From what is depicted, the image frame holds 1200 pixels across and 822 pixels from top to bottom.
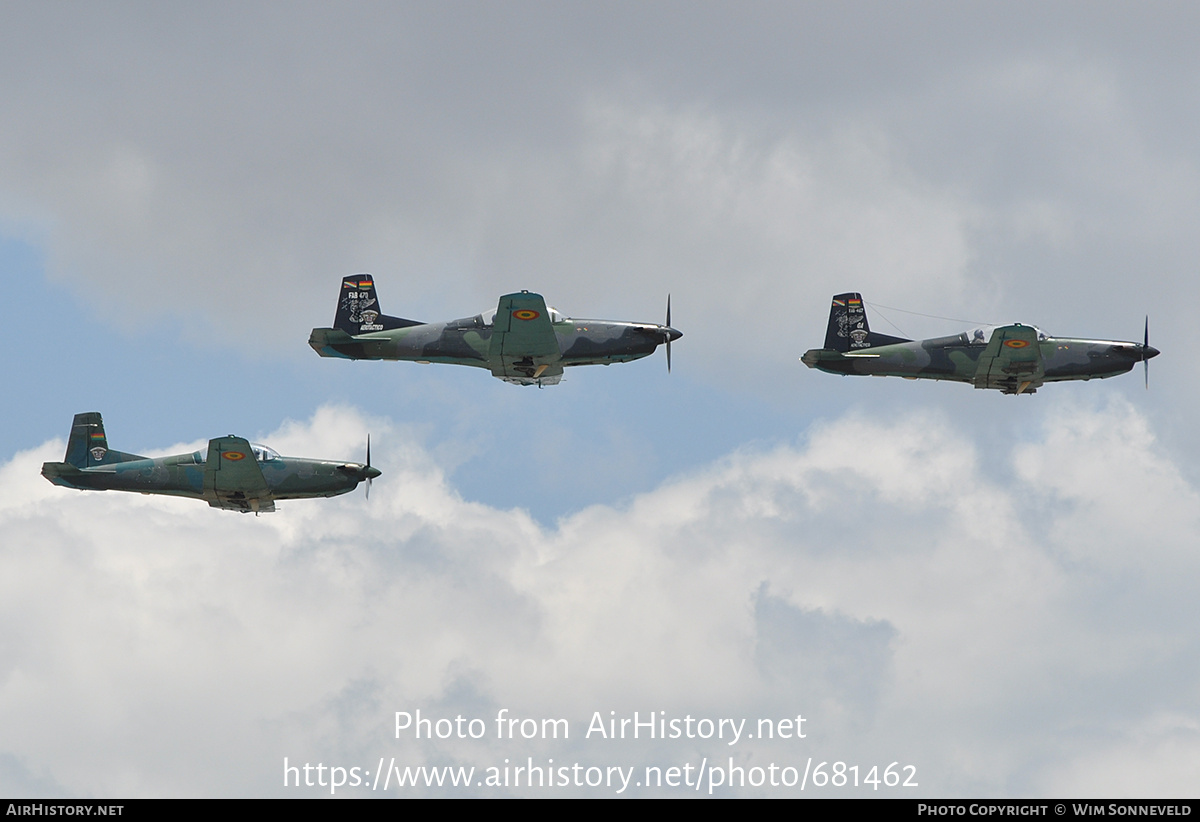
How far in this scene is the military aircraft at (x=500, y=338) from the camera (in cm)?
6862

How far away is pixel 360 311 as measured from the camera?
243ft

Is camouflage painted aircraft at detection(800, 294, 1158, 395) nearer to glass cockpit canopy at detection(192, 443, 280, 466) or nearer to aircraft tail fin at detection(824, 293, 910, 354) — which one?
aircraft tail fin at detection(824, 293, 910, 354)

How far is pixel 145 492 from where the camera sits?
73.1m

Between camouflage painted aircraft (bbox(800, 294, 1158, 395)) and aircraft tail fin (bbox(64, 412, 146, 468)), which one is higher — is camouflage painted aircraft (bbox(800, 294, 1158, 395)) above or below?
above

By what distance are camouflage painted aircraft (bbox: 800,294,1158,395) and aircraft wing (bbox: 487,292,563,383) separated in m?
12.8

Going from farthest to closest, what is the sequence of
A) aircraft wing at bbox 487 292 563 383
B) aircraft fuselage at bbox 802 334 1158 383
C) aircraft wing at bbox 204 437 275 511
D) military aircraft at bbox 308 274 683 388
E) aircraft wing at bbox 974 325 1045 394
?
aircraft fuselage at bbox 802 334 1158 383 < aircraft wing at bbox 974 325 1045 394 < aircraft wing at bbox 204 437 275 511 < military aircraft at bbox 308 274 683 388 < aircraft wing at bbox 487 292 563 383

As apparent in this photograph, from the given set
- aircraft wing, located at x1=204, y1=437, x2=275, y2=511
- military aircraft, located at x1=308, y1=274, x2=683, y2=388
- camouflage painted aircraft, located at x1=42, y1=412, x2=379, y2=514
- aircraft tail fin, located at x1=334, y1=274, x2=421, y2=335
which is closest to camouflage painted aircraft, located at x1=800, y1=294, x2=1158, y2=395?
military aircraft, located at x1=308, y1=274, x2=683, y2=388

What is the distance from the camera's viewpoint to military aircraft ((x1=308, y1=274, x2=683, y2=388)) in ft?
225

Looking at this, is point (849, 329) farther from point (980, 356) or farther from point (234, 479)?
point (234, 479)
